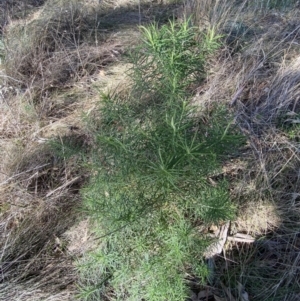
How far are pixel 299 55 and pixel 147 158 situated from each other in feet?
5.86

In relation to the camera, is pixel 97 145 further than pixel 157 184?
Yes

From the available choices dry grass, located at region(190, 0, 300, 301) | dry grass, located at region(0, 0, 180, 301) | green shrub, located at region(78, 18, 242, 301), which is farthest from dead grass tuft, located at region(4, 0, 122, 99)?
green shrub, located at region(78, 18, 242, 301)

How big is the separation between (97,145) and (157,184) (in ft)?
1.85

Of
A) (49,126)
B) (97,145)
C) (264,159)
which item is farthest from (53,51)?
(264,159)

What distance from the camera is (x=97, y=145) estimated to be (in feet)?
7.09

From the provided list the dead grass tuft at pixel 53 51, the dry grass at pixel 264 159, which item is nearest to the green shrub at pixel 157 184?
the dry grass at pixel 264 159

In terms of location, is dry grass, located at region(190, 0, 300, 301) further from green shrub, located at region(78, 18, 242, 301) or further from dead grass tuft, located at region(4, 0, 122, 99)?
dead grass tuft, located at region(4, 0, 122, 99)

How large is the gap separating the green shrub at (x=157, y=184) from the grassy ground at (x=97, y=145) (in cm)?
6

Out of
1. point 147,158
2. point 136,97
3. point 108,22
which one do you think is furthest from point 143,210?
point 108,22

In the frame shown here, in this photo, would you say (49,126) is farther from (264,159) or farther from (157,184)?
(264,159)

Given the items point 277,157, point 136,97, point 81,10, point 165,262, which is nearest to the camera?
point 165,262

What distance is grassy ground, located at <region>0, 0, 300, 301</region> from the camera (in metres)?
2.12

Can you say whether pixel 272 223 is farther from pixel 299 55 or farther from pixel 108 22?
pixel 108 22

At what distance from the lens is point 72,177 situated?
2.55 m
